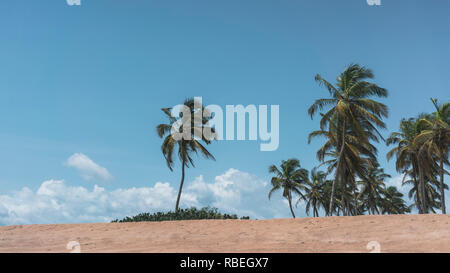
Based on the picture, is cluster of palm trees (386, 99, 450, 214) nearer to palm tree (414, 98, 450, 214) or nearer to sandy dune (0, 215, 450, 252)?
palm tree (414, 98, 450, 214)

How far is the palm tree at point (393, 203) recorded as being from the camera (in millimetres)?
59231

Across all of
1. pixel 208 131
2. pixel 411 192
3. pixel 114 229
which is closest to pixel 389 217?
pixel 114 229

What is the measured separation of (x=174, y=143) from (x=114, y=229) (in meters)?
12.0

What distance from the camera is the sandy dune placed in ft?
36.9

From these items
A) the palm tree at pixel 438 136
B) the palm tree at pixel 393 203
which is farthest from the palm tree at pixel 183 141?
the palm tree at pixel 393 203

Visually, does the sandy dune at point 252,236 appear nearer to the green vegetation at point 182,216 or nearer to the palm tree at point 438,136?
the green vegetation at point 182,216

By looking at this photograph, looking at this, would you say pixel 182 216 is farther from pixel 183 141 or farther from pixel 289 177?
pixel 289 177

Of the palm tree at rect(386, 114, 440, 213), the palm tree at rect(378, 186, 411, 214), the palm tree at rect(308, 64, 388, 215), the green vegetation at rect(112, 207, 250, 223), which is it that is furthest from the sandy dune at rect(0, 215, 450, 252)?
the palm tree at rect(378, 186, 411, 214)

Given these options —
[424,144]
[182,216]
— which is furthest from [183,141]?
[424,144]

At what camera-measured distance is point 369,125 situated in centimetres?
2722

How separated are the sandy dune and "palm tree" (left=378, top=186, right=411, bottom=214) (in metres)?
48.9

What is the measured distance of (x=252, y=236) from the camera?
518 inches

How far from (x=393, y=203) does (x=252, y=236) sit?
56.4 m
